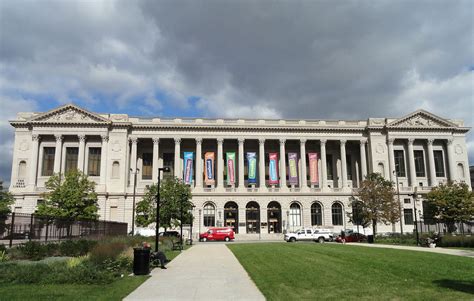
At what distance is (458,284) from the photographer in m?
13.4

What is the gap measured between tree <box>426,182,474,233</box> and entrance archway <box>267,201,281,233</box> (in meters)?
27.5

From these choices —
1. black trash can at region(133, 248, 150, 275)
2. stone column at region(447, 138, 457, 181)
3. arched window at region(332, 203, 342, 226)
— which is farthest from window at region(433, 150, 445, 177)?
black trash can at region(133, 248, 150, 275)

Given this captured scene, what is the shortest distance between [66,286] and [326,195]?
67.5 metres

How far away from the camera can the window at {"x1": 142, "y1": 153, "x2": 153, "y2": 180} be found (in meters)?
Answer: 78.5

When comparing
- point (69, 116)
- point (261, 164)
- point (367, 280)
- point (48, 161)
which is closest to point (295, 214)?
point (261, 164)

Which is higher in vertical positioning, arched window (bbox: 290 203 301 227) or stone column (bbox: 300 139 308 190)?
stone column (bbox: 300 139 308 190)

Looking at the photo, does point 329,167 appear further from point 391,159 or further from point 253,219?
point 253,219

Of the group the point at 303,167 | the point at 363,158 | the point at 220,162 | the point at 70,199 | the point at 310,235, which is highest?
the point at 363,158

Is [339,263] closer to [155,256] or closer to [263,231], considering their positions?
[155,256]

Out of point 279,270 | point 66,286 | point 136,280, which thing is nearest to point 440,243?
point 279,270

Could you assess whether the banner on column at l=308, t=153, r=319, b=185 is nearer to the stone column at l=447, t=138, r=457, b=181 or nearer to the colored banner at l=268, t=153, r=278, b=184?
the colored banner at l=268, t=153, r=278, b=184

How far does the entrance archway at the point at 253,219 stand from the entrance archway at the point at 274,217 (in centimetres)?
228

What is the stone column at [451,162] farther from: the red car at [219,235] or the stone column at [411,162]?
the red car at [219,235]

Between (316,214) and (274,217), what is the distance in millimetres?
8326
